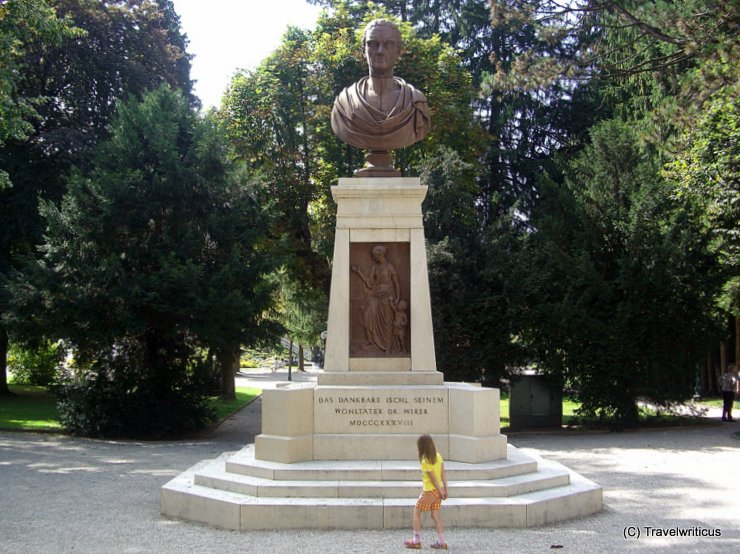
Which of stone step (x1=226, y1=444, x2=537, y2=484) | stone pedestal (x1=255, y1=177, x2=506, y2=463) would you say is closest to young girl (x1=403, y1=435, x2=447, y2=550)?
stone step (x1=226, y1=444, x2=537, y2=484)

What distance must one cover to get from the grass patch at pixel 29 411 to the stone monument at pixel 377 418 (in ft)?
35.5

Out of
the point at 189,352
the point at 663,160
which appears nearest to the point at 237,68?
the point at 189,352

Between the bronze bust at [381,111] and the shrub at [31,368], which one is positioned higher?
the bronze bust at [381,111]

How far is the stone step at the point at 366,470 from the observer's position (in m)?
9.12

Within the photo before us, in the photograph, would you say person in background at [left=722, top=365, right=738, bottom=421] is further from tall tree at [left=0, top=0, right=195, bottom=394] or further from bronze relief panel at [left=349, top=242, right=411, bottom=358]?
tall tree at [left=0, top=0, right=195, bottom=394]

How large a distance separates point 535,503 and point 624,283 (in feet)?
38.2

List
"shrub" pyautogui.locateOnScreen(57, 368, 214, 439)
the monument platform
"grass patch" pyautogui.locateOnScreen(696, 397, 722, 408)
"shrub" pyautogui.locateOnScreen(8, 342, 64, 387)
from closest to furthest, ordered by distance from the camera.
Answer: the monument platform < "shrub" pyautogui.locateOnScreen(57, 368, 214, 439) < "grass patch" pyautogui.locateOnScreen(696, 397, 722, 408) < "shrub" pyautogui.locateOnScreen(8, 342, 64, 387)

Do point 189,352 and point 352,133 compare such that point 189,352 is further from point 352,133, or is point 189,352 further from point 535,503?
point 535,503

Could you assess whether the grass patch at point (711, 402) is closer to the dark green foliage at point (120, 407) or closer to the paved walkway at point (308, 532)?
the paved walkway at point (308, 532)

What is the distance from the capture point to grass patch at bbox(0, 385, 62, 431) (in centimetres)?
1942

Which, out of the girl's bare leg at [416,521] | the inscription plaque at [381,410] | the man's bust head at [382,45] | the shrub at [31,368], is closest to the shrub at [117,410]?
Result: the inscription plaque at [381,410]

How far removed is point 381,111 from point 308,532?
6146mm

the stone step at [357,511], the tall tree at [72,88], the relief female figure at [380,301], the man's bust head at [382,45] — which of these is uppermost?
the tall tree at [72,88]

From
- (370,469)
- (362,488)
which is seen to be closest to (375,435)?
(370,469)
